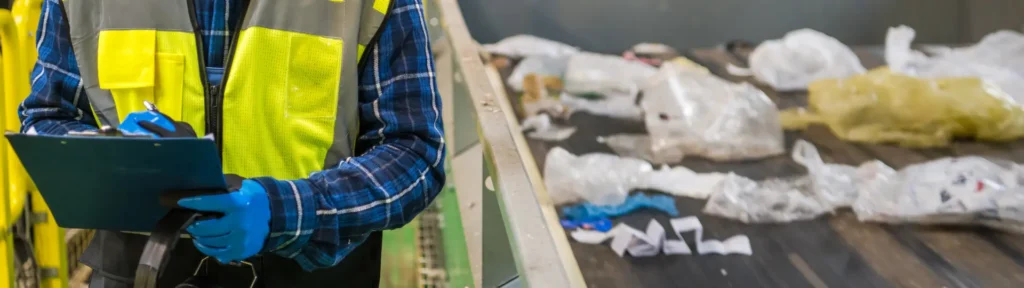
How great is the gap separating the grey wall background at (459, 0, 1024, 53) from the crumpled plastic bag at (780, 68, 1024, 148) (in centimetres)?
198

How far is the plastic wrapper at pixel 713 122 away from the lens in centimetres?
312

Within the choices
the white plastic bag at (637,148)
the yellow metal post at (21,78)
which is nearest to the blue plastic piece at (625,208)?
the white plastic bag at (637,148)

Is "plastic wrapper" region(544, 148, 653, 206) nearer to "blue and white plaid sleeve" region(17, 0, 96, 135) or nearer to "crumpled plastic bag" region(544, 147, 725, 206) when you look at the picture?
"crumpled plastic bag" region(544, 147, 725, 206)

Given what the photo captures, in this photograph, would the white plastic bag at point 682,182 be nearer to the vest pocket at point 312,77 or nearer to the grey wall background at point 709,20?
the vest pocket at point 312,77

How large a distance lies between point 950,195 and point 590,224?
1.04 m

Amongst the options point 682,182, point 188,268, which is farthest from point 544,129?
point 188,268

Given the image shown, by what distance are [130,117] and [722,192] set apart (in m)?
2.07

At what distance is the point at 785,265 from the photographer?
2.27m

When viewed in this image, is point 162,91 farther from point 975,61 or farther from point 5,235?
point 975,61

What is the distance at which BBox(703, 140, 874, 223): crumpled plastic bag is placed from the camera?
8.48 ft

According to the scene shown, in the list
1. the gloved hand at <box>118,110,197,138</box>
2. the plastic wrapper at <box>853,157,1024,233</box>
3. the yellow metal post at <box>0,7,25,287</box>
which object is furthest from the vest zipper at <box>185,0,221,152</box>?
the plastic wrapper at <box>853,157,1024,233</box>

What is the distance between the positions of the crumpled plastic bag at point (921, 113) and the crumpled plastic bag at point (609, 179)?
804 mm

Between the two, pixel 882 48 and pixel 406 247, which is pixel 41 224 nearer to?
pixel 406 247

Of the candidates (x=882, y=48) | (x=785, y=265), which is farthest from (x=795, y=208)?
(x=882, y=48)
